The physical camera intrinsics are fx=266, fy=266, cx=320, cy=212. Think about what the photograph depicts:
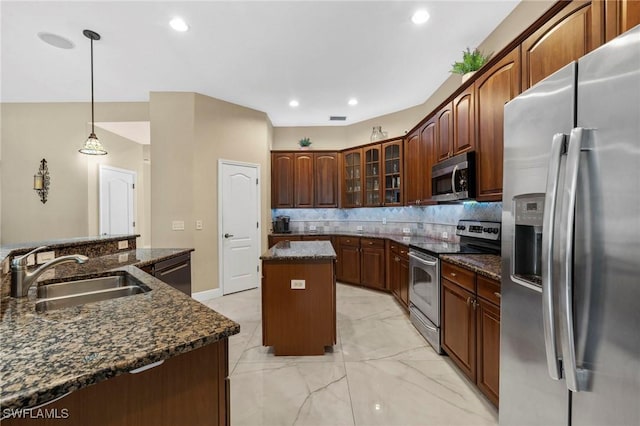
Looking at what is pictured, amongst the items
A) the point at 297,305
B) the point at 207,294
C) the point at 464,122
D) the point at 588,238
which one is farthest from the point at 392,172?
the point at 588,238

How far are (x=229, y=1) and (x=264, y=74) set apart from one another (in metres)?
1.20

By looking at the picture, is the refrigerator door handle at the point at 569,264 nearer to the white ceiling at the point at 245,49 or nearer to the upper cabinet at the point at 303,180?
the white ceiling at the point at 245,49

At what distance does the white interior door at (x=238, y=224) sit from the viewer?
4250 mm

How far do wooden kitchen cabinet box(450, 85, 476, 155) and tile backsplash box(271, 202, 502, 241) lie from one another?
676mm

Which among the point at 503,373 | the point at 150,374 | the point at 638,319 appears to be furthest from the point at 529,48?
the point at 150,374

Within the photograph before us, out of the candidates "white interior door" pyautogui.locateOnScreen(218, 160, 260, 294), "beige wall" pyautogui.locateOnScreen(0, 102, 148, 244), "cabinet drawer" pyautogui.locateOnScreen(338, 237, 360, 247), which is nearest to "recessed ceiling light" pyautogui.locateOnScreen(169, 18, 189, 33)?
"white interior door" pyautogui.locateOnScreen(218, 160, 260, 294)

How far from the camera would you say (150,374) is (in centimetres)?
78

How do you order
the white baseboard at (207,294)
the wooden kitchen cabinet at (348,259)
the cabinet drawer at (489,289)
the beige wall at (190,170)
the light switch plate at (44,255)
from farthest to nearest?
the wooden kitchen cabinet at (348,259), the white baseboard at (207,294), the beige wall at (190,170), the light switch plate at (44,255), the cabinet drawer at (489,289)

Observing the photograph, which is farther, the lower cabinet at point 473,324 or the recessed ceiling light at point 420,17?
the recessed ceiling light at point 420,17

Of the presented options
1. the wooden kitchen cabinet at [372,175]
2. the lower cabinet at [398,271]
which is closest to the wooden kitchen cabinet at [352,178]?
the wooden kitchen cabinet at [372,175]

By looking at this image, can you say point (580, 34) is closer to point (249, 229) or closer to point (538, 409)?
point (538, 409)

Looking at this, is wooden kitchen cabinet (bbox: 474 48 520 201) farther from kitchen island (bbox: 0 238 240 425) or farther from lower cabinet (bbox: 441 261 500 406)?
kitchen island (bbox: 0 238 240 425)

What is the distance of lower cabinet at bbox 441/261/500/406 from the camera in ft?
5.42

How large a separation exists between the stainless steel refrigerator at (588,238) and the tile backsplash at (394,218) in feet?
5.48
